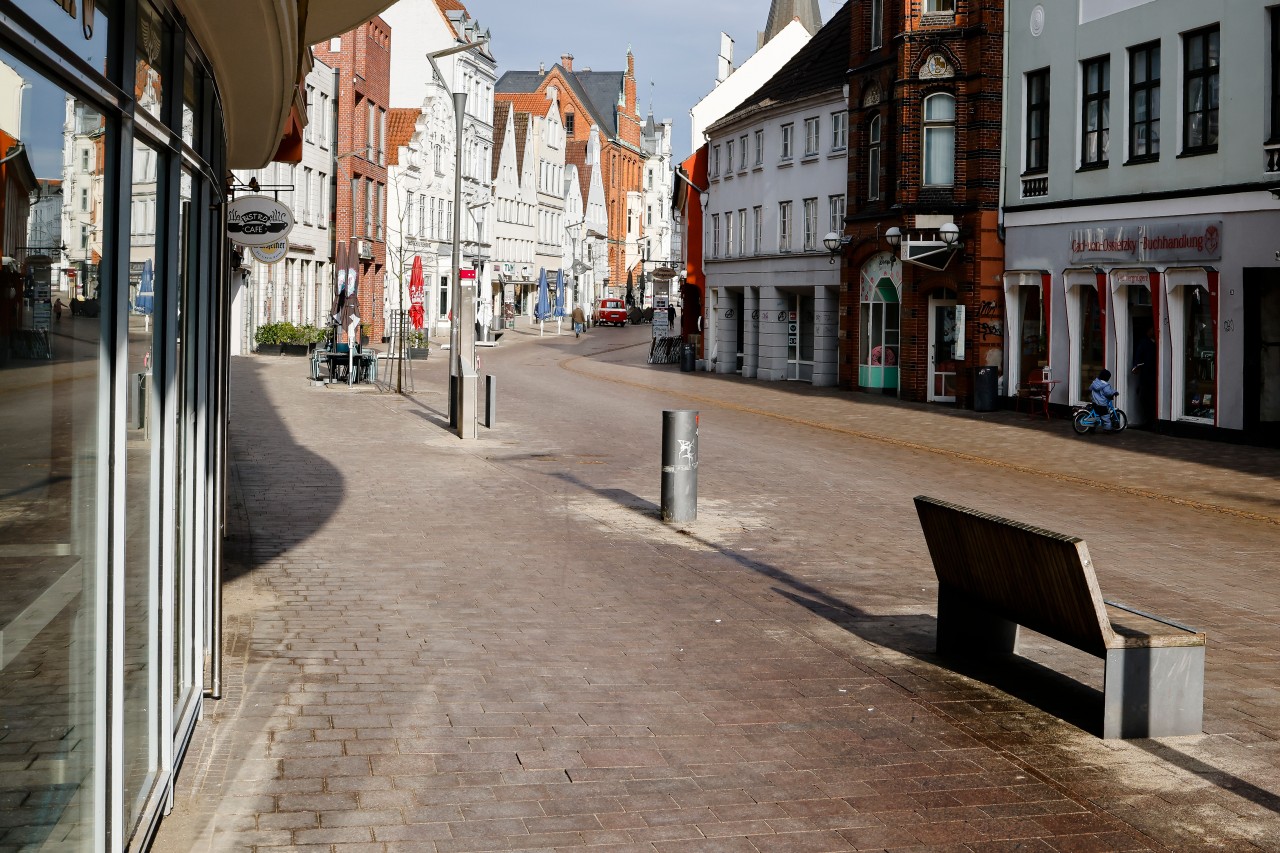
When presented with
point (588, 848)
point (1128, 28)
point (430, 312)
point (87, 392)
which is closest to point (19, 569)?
point (87, 392)

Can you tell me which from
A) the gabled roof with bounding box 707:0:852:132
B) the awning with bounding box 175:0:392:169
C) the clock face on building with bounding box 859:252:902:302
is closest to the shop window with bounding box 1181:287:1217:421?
the clock face on building with bounding box 859:252:902:302

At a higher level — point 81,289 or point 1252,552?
point 81,289

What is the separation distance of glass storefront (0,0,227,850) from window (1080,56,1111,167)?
26410 mm

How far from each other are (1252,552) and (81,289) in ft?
38.9

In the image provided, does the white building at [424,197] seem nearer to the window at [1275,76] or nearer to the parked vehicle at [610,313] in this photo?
the parked vehicle at [610,313]

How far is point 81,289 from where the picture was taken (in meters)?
3.80

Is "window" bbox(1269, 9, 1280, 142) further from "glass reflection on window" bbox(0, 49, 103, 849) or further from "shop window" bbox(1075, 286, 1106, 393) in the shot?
"glass reflection on window" bbox(0, 49, 103, 849)

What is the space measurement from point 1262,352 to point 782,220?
24.2m

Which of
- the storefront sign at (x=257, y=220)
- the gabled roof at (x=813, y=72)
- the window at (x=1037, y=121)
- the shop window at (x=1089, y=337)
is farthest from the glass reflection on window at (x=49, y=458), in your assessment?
the gabled roof at (x=813, y=72)

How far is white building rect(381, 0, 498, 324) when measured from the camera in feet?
261

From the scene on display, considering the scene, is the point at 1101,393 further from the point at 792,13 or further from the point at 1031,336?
the point at 792,13

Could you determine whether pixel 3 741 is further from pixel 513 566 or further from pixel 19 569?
pixel 513 566

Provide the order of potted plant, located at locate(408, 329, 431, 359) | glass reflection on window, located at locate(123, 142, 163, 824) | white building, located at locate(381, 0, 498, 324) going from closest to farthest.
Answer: glass reflection on window, located at locate(123, 142, 163, 824) < potted plant, located at locate(408, 329, 431, 359) < white building, located at locate(381, 0, 498, 324)

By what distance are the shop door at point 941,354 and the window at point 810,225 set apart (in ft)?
29.9
